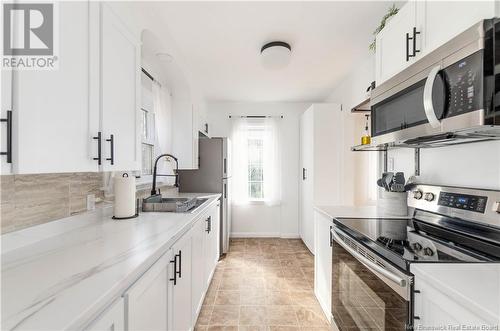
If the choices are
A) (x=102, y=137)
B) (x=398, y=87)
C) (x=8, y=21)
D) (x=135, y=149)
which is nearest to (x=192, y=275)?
(x=135, y=149)

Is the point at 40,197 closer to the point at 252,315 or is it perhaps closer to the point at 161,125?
the point at 161,125

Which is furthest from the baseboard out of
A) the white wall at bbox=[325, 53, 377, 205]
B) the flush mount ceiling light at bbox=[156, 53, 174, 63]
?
the flush mount ceiling light at bbox=[156, 53, 174, 63]

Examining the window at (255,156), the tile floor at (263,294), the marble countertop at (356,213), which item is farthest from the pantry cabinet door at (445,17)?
the window at (255,156)

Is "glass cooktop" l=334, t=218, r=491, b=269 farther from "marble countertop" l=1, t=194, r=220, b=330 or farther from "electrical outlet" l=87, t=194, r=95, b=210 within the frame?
"electrical outlet" l=87, t=194, r=95, b=210

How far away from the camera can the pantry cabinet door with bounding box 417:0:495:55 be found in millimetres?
952

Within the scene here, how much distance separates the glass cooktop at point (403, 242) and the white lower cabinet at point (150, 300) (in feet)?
3.44

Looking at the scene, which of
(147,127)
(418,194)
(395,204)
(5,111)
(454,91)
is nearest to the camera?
(5,111)

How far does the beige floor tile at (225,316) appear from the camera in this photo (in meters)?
2.05

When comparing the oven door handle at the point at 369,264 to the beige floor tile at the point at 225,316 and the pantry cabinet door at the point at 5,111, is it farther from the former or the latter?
the pantry cabinet door at the point at 5,111

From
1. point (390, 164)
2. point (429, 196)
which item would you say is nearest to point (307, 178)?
point (390, 164)

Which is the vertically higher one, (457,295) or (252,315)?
(457,295)

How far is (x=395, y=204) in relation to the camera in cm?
178

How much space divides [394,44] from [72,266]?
204 centimetres

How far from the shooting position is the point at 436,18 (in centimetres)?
118
